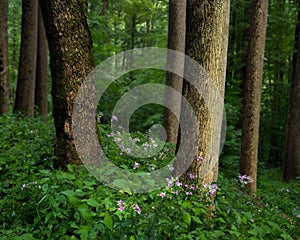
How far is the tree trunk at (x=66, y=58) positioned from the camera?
163 inches

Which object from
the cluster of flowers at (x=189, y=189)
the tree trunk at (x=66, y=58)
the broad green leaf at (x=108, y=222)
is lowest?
the broad green leaf at (x=108, y=222)

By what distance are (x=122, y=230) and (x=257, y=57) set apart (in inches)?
214

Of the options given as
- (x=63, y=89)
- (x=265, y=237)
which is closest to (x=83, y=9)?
(x=63, y=89)

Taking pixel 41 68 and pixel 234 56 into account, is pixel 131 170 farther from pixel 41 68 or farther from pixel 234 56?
pixel 234 56

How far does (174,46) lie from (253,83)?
8.13 feet

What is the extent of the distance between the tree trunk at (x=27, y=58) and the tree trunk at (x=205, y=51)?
733cm

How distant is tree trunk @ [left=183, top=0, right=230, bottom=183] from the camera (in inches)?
146

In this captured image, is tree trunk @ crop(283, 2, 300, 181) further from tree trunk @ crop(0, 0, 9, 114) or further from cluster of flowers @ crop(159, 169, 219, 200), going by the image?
tree trunk @ crop(0, 0, 9, 114)

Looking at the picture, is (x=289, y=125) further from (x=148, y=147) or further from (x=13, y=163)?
(x=13, y=163)

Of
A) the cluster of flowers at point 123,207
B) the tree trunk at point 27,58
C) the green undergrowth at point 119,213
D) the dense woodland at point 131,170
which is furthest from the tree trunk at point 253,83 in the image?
the tree trunk at point 27,58

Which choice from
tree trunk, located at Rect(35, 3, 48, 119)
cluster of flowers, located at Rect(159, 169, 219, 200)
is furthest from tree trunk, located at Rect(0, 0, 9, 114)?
cluster of flowers, located at Rect(159, 169, 219, 200)

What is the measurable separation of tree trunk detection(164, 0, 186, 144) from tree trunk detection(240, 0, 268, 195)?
75.9 inches

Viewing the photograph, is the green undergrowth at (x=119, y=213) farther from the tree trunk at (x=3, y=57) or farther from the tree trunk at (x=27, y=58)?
the tree trunk at (x=27, y=58)

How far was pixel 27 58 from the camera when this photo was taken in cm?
1001
